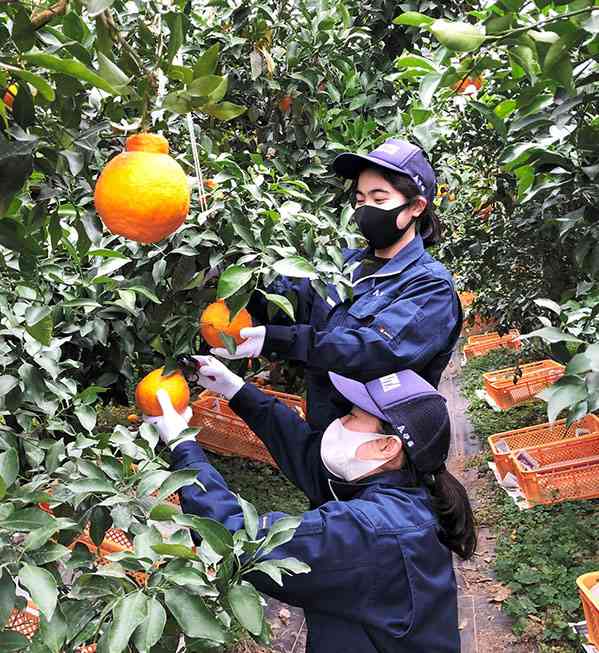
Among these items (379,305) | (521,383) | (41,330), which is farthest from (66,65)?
(521,383)

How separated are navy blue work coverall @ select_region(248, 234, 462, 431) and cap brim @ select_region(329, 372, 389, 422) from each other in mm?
85

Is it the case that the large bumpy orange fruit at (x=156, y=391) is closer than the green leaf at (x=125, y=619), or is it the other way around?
the green leaf at (x=125, y=619)

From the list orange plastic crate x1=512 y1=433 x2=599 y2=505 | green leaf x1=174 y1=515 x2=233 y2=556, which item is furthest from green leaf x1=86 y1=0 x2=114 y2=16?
orange plastic crate x1=512 y1=433 x2=599 y2=505

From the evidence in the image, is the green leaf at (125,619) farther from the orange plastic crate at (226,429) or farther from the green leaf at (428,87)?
the orange plastic crate at (226,429)

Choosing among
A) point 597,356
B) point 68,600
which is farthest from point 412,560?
point 68,600

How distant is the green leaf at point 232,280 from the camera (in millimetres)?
1231

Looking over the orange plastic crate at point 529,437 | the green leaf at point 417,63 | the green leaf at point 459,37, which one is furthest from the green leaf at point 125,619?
the orange plastic crate at point 529,437

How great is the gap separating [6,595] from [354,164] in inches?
66.7

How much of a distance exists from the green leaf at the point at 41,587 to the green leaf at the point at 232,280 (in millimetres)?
594

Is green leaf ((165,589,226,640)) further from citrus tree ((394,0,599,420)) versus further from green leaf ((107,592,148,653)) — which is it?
citrus tree ((394,0,599,420))

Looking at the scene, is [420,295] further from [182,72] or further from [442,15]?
[442,15]

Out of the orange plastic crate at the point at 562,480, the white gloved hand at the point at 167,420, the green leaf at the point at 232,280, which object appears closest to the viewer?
the green leaf at the point at 232,280

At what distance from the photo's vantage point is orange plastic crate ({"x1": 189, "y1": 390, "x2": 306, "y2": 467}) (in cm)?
457

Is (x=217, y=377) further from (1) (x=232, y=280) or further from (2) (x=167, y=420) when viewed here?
(1) (x=232, y=280)
